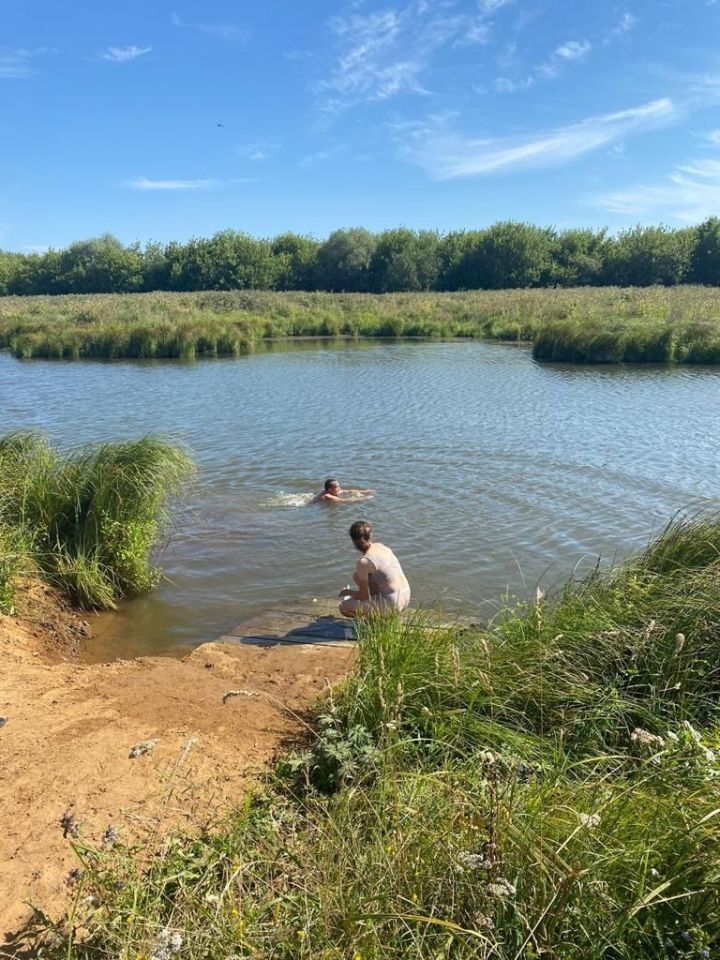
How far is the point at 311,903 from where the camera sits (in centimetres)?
277

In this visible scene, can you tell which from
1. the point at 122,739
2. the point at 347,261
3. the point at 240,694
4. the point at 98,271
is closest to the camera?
the point at 122,739

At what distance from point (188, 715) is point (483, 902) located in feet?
9.59

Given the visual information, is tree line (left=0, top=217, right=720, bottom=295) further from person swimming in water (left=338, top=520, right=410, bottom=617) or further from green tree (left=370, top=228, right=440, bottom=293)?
person swimming in water (left=338, top=520, right=410, bottom=617)

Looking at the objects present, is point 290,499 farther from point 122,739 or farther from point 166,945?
point 166,945

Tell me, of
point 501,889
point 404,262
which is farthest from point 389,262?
point 501,889

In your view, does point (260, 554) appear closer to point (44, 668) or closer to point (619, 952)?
point (44, 668)

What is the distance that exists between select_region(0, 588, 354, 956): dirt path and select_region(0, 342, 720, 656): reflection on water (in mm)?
1502

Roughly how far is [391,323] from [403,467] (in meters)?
34.3

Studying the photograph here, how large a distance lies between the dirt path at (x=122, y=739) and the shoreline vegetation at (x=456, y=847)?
0.24 m

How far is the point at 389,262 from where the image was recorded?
8038 centimetres

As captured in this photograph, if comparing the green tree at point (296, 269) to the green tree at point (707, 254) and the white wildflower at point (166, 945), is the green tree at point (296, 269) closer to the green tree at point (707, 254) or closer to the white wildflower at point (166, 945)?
the green tree at point (707, 254)

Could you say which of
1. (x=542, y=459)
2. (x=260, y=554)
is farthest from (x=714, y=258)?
(x=260, y=554)

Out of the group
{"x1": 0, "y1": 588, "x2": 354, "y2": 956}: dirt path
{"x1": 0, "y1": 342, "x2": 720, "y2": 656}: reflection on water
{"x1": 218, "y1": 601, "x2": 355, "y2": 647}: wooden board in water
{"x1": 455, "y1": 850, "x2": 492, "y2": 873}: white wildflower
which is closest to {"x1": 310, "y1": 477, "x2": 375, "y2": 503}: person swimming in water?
{"x1": 0, "y1": 342, "x2": 720, "y2": 656}: reflection on water

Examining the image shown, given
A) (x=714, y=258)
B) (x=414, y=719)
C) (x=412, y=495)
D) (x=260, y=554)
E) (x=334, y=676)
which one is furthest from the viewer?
(x=714, y=258)
